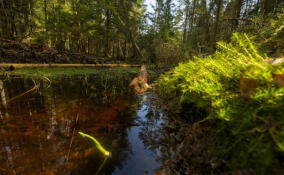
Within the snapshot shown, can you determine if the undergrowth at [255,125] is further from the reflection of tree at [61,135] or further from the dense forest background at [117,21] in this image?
the dense forest background at [117,21]

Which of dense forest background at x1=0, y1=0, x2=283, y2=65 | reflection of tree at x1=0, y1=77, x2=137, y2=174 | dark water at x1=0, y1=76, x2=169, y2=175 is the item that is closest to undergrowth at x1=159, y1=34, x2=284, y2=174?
dark water at x1=0, y1=76, x2=169, y2=175

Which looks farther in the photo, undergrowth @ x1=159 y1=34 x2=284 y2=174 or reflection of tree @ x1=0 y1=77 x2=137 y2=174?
reflection of tree @ x1=0 y1=77 x2=137 y2=174

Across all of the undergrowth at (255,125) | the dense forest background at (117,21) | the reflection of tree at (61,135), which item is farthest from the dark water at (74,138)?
the dense forest background at (117,21)

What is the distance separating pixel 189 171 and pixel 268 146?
1.68 feet

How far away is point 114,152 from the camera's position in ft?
4.01

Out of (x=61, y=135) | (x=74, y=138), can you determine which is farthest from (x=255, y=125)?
(x=61, y=135)

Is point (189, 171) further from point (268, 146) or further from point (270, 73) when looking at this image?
point (270, 73)

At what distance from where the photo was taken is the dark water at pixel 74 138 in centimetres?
104

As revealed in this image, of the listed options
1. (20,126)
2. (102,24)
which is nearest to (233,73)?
(20,126)

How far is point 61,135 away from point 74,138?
0.17m

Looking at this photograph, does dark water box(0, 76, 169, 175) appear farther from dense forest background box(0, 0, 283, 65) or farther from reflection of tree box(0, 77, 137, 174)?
dense forest background box(0, 0, 283, 65)

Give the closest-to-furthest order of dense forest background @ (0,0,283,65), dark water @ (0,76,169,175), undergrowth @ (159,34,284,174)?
undergrowth @ (159,34,284,174), dark water @ (0,76,169,175), dense forest background @ (0,0,283,65)

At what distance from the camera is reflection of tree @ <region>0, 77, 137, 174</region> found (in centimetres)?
106

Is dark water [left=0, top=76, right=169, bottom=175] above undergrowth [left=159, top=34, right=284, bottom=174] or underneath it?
underneath
